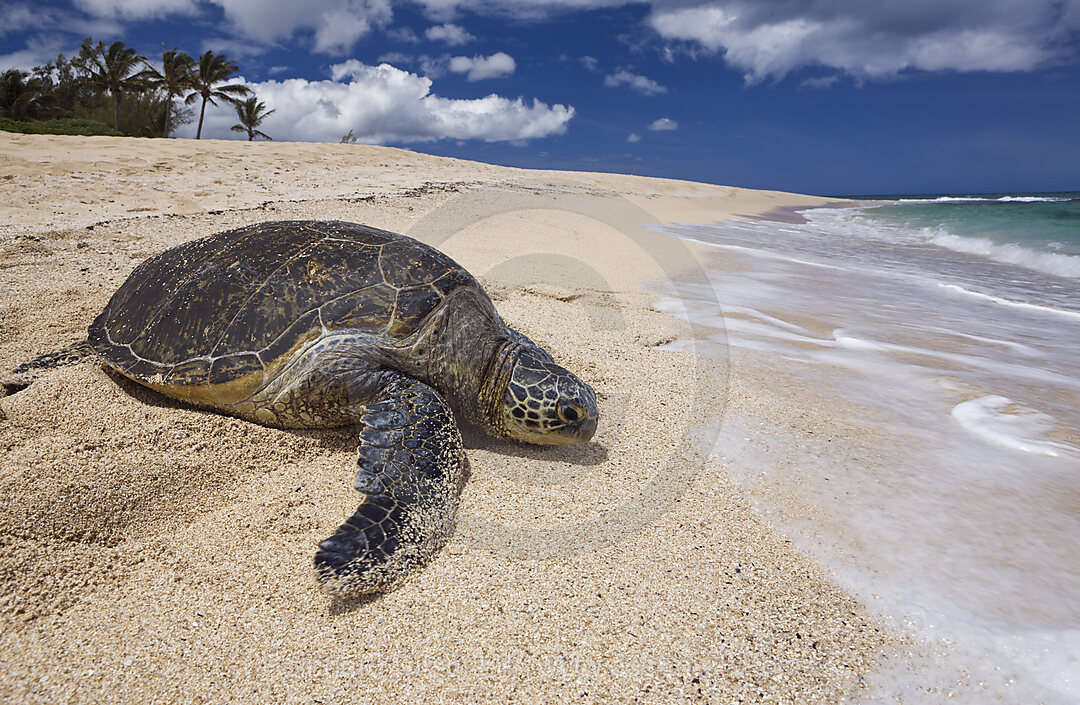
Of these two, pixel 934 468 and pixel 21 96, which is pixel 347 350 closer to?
pixel 934 468

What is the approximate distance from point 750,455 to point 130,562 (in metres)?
2.63

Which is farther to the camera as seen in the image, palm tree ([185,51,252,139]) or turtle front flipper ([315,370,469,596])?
palm tree ([185,51,252,139])

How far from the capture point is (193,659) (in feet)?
4.99

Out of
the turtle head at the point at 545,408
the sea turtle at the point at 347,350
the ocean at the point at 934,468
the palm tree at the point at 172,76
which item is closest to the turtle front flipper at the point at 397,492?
the sea turtle at the point at 347,350

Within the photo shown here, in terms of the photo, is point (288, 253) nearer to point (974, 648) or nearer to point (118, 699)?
point (118, 699)

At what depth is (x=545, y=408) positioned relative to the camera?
2682 millimetres

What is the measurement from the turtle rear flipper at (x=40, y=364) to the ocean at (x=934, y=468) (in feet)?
11.5

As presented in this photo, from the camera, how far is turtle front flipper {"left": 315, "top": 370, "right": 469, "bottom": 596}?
181cm

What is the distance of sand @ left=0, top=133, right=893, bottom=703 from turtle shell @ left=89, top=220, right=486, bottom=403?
22 cm

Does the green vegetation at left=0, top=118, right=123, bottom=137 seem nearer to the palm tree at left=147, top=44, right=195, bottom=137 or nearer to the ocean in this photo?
the palm tree at left=147, top=44, right=195, bottom=137

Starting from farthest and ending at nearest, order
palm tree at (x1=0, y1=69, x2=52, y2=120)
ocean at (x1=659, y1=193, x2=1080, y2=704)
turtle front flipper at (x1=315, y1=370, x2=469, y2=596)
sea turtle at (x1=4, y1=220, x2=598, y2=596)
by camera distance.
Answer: palm tree at (x1=0, y1=69, x2=52, y2=120) < sea turtle at (x1=4, y1=220, x2=598, y2=596) < turtle front flipper at (x1=315, y1=370, x2=469, y2=596) < ocean at (x1=659, y1=193, x2=1080, y2=704)

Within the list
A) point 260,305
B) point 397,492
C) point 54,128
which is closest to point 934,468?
point 397,492

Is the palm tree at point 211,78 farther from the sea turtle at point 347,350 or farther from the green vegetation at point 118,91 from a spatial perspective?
the sea turtle at point 347,350

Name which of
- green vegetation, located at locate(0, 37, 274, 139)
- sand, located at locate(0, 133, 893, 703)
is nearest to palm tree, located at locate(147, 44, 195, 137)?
green vegetation, located at locate(0, 37, 274, 139)
